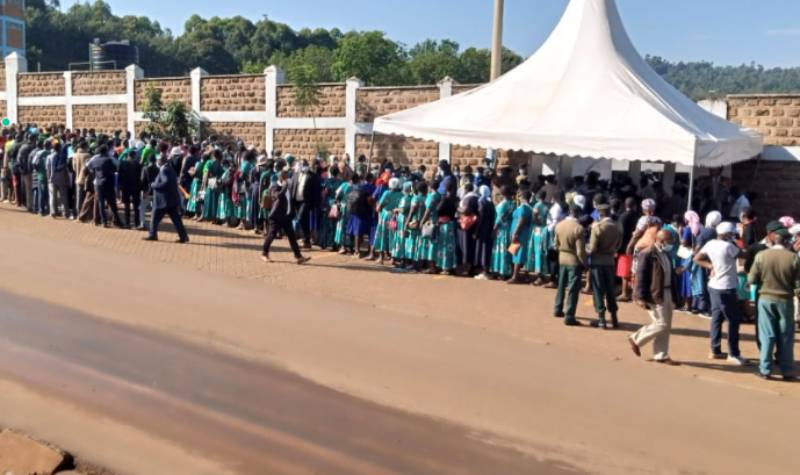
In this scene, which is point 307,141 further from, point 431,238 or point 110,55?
point 110,55

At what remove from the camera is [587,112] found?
40.9ft

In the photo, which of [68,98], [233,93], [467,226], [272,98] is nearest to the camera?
[467,226]

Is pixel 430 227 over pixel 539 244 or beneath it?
over

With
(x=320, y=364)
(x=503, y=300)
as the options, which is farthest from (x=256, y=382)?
(x=503, y=300)

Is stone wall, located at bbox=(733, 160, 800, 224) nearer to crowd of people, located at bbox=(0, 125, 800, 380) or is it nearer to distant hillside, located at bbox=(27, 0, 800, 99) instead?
crowd of people, located at bbox=(0, 125, 800, 380)

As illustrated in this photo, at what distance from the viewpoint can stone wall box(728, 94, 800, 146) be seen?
15.9 meters

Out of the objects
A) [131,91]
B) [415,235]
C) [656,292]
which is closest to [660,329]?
[656,292]

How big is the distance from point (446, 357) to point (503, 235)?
438 centimetres

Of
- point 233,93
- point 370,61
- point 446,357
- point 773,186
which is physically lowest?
point 446,357

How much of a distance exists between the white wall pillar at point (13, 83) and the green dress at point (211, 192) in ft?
51.5

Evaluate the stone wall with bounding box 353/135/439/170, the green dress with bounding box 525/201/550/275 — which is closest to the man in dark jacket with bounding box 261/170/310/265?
the green dress with bounding box 525/201/550/275

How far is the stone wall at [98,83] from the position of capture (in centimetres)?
2631

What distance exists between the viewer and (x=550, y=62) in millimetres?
14133

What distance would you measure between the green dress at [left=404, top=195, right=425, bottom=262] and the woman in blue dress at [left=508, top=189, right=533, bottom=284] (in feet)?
5.28
